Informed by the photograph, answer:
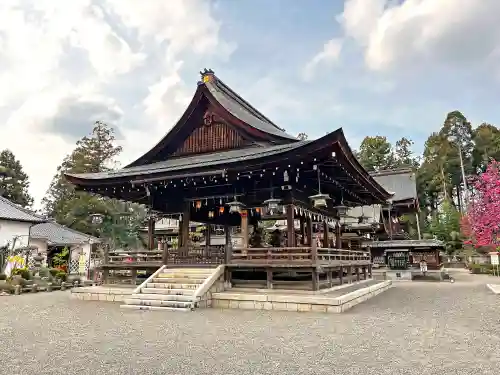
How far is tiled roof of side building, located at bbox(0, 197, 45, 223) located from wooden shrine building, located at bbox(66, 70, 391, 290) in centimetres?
1420

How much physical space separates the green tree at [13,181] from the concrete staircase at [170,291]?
37118 mm

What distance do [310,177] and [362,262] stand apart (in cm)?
563

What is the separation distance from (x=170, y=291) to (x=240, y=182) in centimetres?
416

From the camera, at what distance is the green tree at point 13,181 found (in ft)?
133

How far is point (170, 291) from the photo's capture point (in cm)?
1017

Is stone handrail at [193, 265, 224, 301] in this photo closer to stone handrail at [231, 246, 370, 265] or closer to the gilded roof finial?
stone handrail at [231, 246, 370, 265]

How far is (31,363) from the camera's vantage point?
4723 millimetres

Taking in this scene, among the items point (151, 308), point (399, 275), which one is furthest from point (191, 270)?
point (399, 275)

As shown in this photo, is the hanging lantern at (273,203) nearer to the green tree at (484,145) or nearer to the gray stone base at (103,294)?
the gray stone base at (103,294)

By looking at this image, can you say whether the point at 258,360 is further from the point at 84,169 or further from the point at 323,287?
the point at 84,169

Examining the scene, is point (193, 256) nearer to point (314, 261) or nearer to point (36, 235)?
point (314, 261)

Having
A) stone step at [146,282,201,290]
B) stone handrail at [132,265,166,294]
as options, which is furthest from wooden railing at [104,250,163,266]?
stone step at [146,282,201,290]

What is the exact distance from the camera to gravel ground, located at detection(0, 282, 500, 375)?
4.52 metres

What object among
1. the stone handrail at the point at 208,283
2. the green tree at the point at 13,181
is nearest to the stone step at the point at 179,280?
the stone handrail at the point at 208,283
